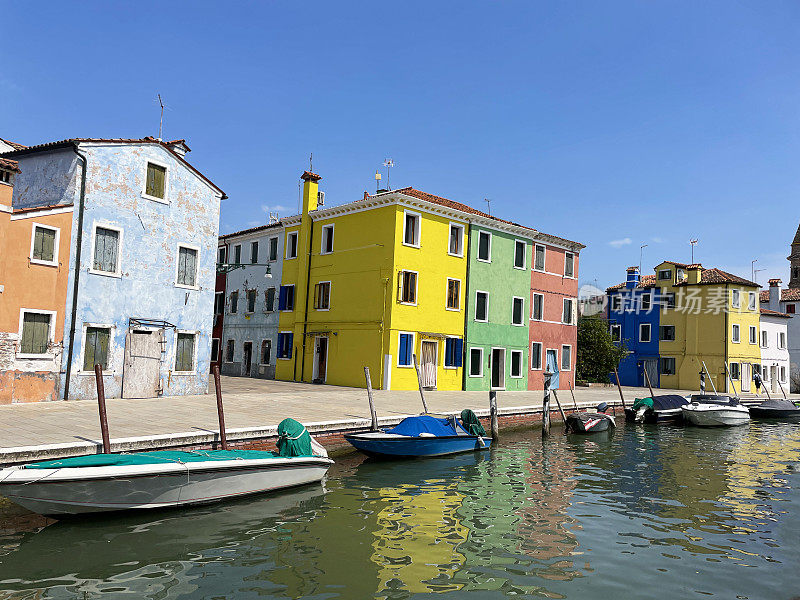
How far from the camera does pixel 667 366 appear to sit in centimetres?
4731

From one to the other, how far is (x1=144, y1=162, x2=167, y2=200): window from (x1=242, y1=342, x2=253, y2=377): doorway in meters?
16.9

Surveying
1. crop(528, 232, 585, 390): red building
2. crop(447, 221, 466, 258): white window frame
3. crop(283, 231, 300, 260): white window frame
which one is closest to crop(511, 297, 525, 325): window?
crop(528, 232, 585, 390): red building

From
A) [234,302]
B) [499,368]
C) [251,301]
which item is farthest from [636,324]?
[234,302]

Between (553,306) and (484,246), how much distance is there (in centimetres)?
665

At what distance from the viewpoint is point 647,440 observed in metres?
22.1

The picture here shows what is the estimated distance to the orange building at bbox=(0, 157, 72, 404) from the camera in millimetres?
17344

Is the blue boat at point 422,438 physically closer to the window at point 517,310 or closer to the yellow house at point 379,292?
the yellow house at point 379,292

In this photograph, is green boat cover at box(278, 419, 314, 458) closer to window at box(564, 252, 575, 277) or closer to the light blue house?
the light blue house

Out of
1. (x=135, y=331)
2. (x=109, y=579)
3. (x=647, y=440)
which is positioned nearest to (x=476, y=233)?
(x=647, y=440)

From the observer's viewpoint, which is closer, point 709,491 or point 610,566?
point 610,566

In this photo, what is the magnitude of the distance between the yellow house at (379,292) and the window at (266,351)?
2088 mm

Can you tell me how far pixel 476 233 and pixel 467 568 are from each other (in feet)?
83.0

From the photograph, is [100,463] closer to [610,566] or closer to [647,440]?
[610,566]

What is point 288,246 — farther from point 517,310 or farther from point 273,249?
point 517,310
